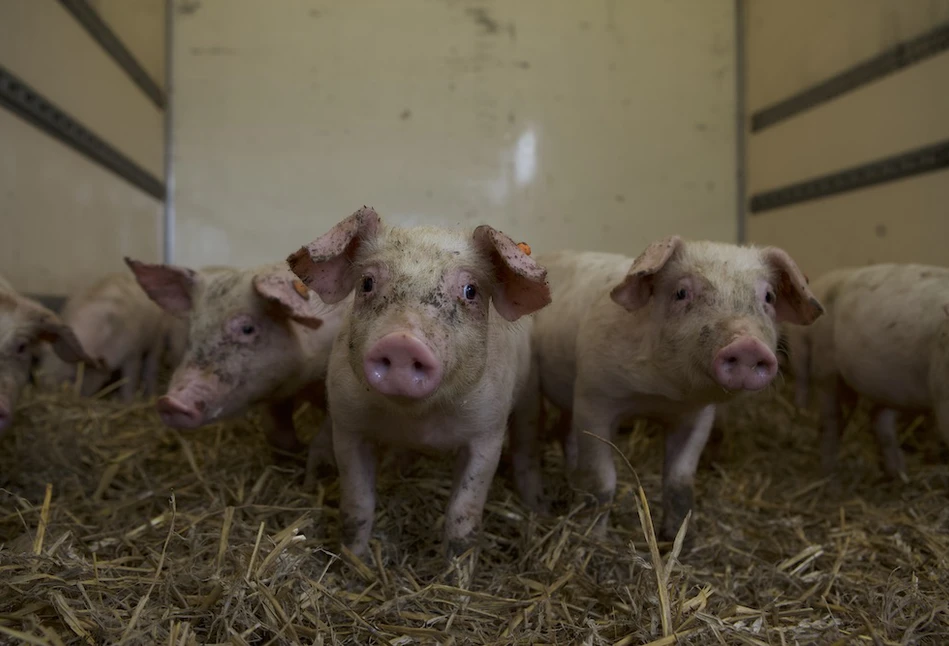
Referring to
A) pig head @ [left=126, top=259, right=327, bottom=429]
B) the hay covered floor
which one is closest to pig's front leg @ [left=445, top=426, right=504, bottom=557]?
the hay covered floor

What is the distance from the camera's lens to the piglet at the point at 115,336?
460cm

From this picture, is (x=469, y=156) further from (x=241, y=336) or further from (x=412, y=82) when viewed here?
(x=241, y=336)

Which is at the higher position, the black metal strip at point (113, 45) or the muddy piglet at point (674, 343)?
the black metal strip at point (113, 45)

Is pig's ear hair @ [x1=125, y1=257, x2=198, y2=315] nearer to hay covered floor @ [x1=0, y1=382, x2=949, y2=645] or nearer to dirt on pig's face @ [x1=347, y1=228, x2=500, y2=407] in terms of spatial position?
hay covered floor @ [x1=0, y1=382, x2=949, y2=645]

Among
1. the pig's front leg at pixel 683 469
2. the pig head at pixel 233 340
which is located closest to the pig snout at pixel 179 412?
the pig head at pixel 233 340

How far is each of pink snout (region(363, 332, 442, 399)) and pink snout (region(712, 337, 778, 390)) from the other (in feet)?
3.09

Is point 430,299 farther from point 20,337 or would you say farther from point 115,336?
point 115,336

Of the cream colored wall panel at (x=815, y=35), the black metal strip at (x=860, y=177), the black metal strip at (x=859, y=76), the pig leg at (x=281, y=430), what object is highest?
the cream colored wall panel at (x=815, y=35)

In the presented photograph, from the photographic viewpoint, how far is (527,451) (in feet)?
11.0

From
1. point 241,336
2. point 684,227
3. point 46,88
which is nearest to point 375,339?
point 241,336

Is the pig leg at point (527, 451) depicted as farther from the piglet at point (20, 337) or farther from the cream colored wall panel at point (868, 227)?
the cream colored wall panel at point (868, 227)

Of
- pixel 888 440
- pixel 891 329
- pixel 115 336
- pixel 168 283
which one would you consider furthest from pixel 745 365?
pixel 115 336

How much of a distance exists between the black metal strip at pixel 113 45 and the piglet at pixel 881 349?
186 inches

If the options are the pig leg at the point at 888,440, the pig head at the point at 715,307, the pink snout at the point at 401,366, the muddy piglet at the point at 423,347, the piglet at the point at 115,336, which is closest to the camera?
the pink snout at the point at 401,366
